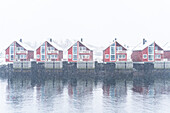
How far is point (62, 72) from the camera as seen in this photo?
76.7m

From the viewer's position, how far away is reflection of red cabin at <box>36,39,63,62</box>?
274 feet

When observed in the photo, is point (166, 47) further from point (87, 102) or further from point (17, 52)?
point (87, 102)

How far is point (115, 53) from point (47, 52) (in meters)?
25.3

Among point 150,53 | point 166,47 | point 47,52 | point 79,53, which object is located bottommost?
point 150,53

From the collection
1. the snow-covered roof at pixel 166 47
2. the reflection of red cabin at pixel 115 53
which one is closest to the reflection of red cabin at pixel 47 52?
the reflection of red cabin at pixel 115 53

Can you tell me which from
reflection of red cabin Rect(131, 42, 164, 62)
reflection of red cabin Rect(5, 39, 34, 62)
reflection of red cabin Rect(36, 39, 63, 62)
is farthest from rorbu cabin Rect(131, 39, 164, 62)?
reflection of red cabin Rect(5, 39, 34, 62)

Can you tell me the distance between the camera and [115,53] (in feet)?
262

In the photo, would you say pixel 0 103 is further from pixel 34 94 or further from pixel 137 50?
pixel 137 50

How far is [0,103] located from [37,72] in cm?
4218

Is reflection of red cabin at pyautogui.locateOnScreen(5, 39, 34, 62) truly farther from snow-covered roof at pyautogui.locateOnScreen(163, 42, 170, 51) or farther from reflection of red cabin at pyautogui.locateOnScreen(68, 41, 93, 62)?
snow-covered roof at pyautogui.locateOnScreen(163, 42, 170, 51)

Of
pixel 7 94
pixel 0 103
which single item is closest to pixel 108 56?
pixel 7 94

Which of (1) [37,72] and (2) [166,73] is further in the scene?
(1) [37,72]

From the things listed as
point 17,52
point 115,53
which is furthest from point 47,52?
point 115,53

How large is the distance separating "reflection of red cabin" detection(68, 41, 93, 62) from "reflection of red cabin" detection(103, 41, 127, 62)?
21.6 feet
